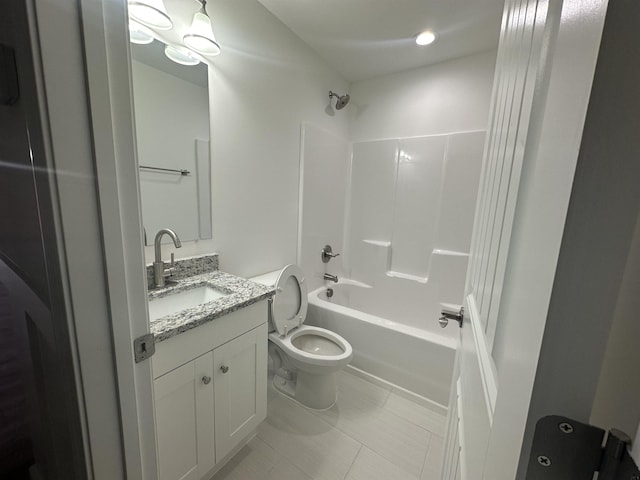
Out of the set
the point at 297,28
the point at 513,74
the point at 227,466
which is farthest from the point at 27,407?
the point at 297,28

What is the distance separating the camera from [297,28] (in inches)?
70.7

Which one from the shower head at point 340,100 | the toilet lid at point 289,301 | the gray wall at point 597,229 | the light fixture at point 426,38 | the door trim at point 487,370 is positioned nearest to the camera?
the gray wall at point 597,229

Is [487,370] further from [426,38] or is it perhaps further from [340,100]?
[340,100]

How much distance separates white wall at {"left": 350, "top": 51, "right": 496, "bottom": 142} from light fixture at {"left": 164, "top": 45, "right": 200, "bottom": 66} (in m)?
1.67

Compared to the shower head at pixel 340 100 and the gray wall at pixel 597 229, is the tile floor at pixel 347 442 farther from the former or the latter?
the shower head at pixel 340 100

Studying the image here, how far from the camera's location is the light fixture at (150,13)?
41.1 inches

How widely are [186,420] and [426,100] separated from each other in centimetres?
272

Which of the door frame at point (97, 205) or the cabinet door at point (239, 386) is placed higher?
the door frame at point (97, 205)

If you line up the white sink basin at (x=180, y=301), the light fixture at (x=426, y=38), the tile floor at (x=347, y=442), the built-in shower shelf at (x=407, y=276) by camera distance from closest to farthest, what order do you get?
the white sink basin at (x=180, y=301) → the tile floor at (x=347, y=442) → the light fixture at (x=426, y=38) → the built-in shower shelf at (x=407, y=276)

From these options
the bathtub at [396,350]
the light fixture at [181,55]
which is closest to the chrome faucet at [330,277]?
the bathtub at [396,350]

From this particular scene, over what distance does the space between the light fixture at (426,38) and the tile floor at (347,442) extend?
2524 mm

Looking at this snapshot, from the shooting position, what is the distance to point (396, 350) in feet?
5.81

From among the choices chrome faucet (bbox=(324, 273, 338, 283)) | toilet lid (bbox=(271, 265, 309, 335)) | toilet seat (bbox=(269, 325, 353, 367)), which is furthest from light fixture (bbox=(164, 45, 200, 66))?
chrome faucet (bbox=(324, 273, 338, 283))

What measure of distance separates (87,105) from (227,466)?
1620mm
